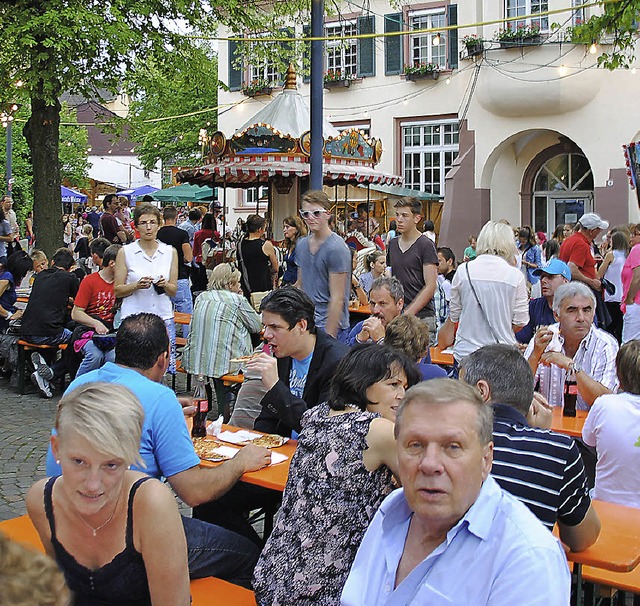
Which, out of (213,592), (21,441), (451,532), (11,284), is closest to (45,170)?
(11,284)

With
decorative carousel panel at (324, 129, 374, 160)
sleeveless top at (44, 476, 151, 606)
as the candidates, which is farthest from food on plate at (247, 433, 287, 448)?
decorative carousel panel at (324, 129, 374, 160)

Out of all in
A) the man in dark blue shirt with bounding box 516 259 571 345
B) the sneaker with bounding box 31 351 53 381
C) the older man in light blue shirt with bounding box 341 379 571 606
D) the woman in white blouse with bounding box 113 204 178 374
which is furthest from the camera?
the sneaker with bounding box 31 351 53 381

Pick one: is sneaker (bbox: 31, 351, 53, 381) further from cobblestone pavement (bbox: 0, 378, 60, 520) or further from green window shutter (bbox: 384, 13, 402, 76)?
green window shutter (bbox: 384, 13, 402, 76)

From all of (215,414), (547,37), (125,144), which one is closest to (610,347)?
(215,414)

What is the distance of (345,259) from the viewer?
6.64 metres

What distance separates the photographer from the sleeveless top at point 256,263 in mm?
10992

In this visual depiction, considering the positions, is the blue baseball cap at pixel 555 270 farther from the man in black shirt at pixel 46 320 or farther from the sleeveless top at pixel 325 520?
the man in black shirt at pixel 46 320

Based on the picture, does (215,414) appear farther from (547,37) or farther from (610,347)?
(547,37)

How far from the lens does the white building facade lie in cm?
2102

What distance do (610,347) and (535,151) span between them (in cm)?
1923

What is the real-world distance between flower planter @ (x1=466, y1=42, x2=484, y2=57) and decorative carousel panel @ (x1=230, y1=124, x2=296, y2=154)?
9107 mm

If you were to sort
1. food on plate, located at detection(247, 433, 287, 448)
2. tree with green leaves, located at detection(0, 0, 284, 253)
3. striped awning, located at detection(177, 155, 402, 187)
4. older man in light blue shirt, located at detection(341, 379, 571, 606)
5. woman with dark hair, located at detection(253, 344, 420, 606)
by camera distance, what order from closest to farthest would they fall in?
1. older man in light blue shirt, located at detection(341, 379, 571, 606)
2. woman with dark hair, located at detection(253, 344, 420, 606)
3. food on plate, located at detection(247, 433, 287, 448)
4. tree with green leaves, located at detection(0, 0, 284, 253)
5. striped awning, located at detection(177, 155, 402, 187)

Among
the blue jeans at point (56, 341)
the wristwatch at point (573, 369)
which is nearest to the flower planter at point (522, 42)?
the blue jeans at point (56, 341)

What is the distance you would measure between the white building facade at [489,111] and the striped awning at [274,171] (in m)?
3.45
